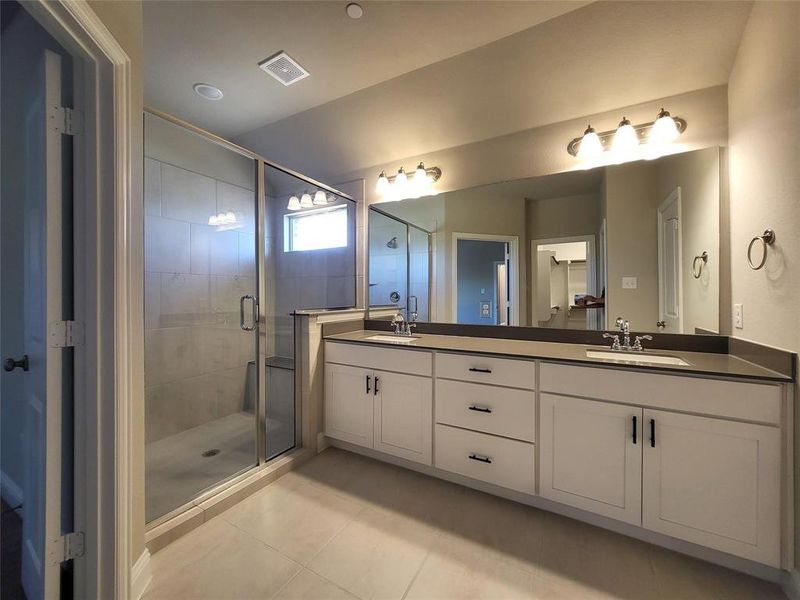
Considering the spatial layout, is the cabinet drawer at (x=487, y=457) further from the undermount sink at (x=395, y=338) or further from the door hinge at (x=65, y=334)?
the door hinge at (x=65, y=334)

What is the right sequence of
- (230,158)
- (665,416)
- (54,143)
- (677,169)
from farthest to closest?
(230,158) < (677,169) < (665,416) < (54,143)

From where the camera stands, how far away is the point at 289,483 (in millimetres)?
1933

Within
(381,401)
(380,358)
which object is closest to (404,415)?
(381,401)

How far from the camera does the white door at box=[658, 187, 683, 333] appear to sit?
5.90 feet

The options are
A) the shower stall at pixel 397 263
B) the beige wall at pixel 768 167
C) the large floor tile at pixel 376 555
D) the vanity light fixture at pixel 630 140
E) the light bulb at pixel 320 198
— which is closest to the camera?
the beige wall at pixel 768 167

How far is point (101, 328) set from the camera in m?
1.05

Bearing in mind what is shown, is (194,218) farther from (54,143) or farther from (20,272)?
(54,143)

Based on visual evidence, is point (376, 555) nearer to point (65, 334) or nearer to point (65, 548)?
point (65, 548)

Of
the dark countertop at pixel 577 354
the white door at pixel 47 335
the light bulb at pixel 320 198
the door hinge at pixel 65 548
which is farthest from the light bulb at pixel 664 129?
the door hinge at pixel 65 548

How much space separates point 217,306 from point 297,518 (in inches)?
69.5

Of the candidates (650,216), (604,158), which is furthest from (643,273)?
(604,158)

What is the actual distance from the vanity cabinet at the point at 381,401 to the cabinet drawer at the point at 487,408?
0.10m

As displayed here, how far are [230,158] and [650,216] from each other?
10.0 feet

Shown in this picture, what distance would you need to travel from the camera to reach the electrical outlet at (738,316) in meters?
1.52
